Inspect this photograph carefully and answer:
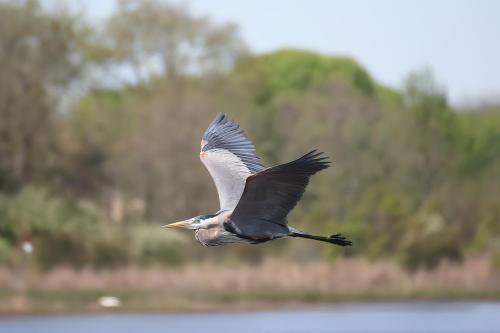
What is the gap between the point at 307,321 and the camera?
29.8 meters

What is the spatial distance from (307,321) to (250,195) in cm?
1922

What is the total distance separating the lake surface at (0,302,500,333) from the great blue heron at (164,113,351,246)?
14733mm

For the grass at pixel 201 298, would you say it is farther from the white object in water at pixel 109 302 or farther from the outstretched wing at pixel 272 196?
the outstretched wing at pixel 272 196

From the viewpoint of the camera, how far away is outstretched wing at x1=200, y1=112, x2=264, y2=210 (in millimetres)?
12000

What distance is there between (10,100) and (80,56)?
466cm

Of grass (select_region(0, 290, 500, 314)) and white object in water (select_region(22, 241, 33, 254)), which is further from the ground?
white object in water (select_region(22, 241, 33, 254))

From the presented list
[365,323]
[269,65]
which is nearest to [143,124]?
[365,323]

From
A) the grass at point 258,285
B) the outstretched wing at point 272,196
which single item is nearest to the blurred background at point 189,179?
the grass at point 258,285

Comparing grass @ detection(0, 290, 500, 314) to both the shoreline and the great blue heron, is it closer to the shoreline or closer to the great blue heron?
the shoreline

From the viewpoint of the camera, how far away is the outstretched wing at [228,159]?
1200 centimetres

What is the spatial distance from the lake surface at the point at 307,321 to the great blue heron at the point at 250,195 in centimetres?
1473

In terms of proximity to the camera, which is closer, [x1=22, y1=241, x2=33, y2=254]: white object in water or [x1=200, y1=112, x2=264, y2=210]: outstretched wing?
Answer: [x1=200, y1=112, x2=264, y2=210]: outstretched wing

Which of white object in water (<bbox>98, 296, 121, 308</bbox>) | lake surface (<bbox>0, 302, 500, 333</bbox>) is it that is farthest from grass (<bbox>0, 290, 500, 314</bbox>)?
lake surface (<bbox>0, 302, 500, 333</bbox>)

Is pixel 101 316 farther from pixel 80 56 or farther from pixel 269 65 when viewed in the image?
pixel 269 65
